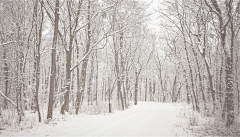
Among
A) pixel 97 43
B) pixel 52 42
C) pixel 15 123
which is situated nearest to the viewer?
pixel 15 123

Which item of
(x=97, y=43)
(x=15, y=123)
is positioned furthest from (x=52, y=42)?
(x=15, y=123)

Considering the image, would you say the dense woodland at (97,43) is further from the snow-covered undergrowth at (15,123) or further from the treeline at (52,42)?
the snow-covered undergrowth at (15,123)

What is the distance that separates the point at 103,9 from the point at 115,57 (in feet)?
17.7

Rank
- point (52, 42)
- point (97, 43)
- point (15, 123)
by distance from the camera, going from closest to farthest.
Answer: point (15, 123)
point (52, 42)
point (97, 43)

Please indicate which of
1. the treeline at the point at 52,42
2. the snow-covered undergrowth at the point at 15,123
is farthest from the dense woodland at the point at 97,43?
the snow-covered undergrowth at the point at 15,123

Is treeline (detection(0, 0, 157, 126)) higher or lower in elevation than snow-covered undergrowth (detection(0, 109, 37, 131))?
higher

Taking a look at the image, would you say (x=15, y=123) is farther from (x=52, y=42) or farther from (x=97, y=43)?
(x=97, y=43)

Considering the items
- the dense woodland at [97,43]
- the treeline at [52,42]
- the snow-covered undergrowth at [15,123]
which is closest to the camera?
the snow-covered undergrowth at [15,123]

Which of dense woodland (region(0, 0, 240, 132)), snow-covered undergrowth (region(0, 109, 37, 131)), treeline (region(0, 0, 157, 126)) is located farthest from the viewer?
treeline (region(0, 0, 157, 126))

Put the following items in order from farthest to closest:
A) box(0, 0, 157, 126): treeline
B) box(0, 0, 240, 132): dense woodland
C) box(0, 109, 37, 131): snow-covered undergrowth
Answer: box(0, 0, 157, 126): treeline < box(0, 0, 240, 132): dense woodland < box(0, 109, 37, 131): snow-covered undergrowth

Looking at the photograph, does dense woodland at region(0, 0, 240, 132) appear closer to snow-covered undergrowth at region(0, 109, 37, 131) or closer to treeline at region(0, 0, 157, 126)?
treeline at region(0, 0, 157, 126)

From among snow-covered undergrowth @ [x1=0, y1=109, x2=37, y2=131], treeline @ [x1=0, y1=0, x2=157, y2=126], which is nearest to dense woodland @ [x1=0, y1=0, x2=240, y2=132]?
treeline @ [x1=0, y1=0, x2=157, y2=126]

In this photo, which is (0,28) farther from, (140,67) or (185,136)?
(140,67)

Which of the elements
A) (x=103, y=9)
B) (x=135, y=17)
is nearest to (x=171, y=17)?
(x=135, y=17)
